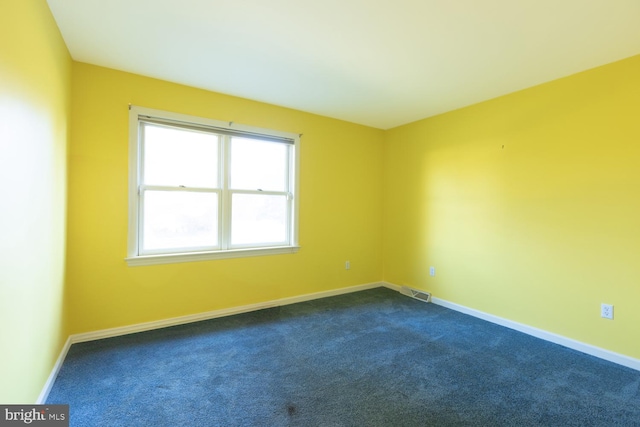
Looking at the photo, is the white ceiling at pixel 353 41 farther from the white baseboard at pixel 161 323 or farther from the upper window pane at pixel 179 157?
the white baseboard at pixel 161 323

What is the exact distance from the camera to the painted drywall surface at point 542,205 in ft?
7.55

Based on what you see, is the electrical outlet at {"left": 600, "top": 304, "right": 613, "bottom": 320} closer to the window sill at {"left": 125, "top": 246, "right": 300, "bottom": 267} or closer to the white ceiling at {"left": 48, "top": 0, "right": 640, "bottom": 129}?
the white ceiling at {"left": 48, "top": 0, "right": 640, "bottom": 129}

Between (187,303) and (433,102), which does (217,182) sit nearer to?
(187,303)

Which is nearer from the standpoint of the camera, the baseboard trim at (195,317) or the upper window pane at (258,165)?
the baseboard trim at (195,317)

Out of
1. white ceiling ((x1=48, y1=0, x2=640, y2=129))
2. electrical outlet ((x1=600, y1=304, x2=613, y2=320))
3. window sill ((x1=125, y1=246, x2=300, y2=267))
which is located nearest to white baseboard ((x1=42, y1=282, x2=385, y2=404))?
window sill ((x1=125, y1=246, x2=300, y2=267))

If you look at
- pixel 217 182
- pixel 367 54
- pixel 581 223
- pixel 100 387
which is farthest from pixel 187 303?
pixel 581 223

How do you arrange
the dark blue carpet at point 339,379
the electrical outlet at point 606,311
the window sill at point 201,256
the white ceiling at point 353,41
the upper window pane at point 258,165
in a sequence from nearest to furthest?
1. the dark blue carpet at point 339,379
2. the white ceiling at point 353,41
3. the electrical outlet at point 606,311
4. the window sill at point 201,256
5. the upper window pane at point 258,165

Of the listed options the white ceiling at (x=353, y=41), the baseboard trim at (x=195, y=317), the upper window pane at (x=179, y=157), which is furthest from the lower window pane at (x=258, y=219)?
the white ceiling at (x=353, y=41)

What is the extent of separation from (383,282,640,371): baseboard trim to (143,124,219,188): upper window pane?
3230 millimetres

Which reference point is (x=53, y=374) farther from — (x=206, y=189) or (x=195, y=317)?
(x=206, y=189)

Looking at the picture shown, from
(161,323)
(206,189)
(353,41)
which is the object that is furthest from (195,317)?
(353,41)

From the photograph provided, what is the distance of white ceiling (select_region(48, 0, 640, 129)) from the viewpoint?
1.78m

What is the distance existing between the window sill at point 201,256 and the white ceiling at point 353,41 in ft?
5.72

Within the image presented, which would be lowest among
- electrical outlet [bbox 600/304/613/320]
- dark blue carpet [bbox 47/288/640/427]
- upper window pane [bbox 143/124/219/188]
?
dark blue carpet [bbox 47/288/640/427]
